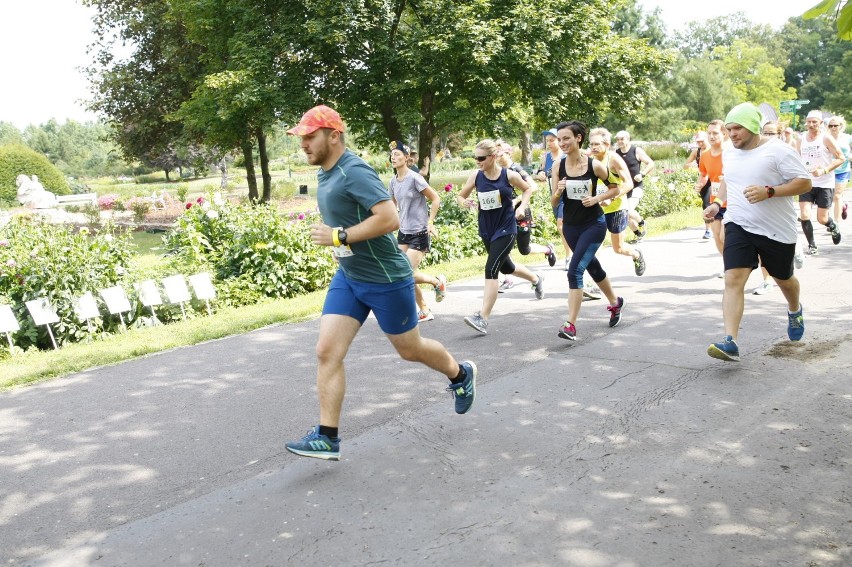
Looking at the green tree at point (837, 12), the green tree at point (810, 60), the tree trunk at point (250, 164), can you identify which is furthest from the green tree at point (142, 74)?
the green tree at point (810, 60)

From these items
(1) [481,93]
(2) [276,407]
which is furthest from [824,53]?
(2) [276,407]

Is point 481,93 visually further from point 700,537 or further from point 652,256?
point 700,537

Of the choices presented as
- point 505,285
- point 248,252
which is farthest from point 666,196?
point 248,252

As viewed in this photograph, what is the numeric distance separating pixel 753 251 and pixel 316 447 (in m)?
3.58

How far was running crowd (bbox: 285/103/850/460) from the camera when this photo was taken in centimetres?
439

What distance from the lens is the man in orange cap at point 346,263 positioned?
4316 mm

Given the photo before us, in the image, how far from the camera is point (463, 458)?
177 inches

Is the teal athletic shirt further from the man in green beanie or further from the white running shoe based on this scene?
the white running shoe

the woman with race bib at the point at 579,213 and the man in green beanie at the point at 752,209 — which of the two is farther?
the woman with race bib at the point at 579,213

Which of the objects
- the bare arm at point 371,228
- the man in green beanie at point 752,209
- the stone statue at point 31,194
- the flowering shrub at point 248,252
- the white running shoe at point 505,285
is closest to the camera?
the bare arm at point 371,228

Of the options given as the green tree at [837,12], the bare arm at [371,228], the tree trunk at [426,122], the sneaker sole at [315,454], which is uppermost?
the tree trunk at [426,122]

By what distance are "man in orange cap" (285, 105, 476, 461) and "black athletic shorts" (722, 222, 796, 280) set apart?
8.86 ft

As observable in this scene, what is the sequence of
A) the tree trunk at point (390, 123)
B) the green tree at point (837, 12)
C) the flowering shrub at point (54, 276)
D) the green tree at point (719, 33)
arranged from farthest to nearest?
1. the green tree at point (719, 33)
2. the tree trunk at point (390, 123)
3. the flowering shrub at point (54, 276)
4. the green tree at point (837, 12)

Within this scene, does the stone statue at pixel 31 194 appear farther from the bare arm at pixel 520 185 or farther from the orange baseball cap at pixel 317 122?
the orange baseball cap at pixel 317 122
